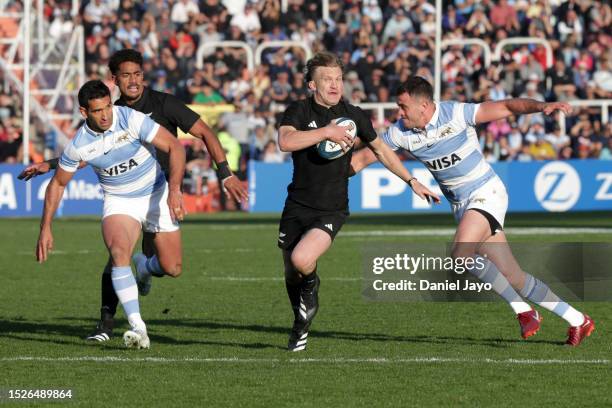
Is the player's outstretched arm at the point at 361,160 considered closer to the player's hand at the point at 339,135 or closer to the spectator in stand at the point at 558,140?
the player's hand at the point at 339,135

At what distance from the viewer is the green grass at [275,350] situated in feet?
26.6

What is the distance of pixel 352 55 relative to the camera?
32062 millimetres

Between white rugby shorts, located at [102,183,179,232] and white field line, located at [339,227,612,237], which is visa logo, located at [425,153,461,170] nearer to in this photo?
white rugby shorts, located at [102,183,179,232]

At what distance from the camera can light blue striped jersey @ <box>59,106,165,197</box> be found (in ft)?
33.6

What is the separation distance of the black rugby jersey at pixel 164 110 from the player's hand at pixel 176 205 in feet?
3.50

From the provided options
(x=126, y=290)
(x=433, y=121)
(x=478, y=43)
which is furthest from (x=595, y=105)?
(x=126, y=290)

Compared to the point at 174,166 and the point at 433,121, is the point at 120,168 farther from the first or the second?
the point at 433,121

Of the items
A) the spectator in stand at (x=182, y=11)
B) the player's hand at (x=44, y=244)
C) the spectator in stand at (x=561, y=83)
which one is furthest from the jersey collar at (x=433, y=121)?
the spectator in stand at (x=182, y=11)

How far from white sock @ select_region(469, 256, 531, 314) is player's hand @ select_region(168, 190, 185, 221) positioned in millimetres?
2258

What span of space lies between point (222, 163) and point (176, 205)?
68 cm

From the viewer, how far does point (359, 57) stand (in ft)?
104

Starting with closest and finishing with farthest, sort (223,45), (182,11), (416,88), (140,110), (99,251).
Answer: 1. (416,88)
2. (140,110)
3. (99,251)
4. (223,45)
5. (182,11)

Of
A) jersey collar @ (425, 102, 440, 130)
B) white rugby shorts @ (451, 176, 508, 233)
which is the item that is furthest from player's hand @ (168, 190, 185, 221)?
white rugby shorts @ (451, 176, 508, 233)

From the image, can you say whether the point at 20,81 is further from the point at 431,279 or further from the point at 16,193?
the point at 431,279
